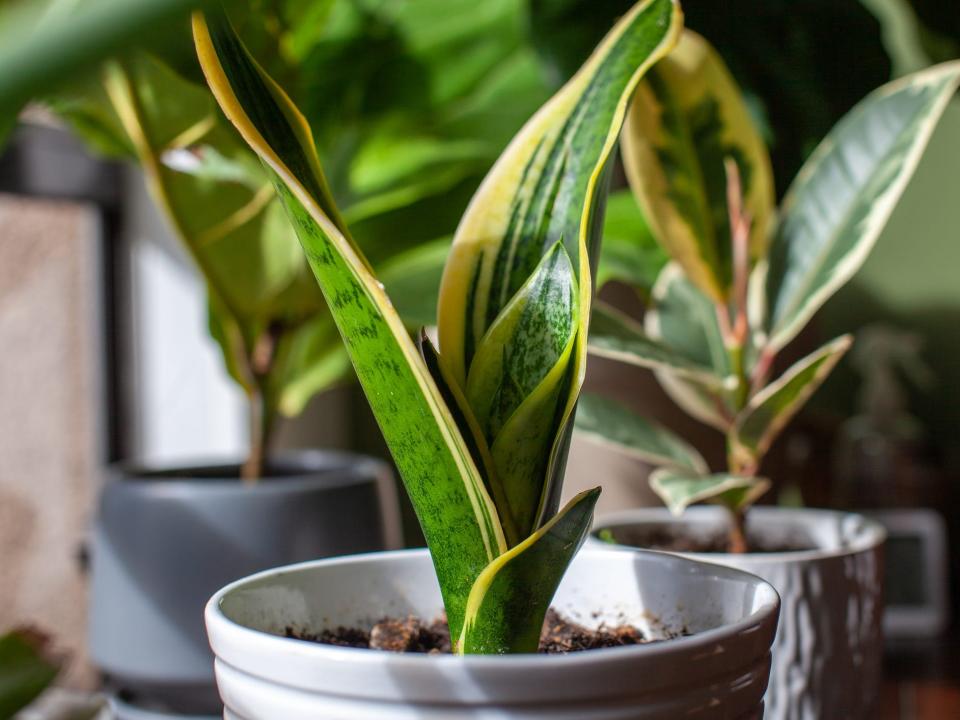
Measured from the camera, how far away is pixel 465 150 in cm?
53

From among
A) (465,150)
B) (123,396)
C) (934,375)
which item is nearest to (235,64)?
(465,150)

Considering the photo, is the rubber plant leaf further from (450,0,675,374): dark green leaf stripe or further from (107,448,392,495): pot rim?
(107,448,392,495): pot rim

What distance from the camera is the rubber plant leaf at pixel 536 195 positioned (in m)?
0.24

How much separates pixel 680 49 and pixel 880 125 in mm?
78

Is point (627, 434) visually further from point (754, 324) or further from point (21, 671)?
point (21, 671)

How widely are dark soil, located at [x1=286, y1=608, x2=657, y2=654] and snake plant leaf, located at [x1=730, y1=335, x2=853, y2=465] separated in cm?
11

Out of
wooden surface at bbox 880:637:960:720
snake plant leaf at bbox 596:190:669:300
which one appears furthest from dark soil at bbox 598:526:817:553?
wooden surface at bbox 880:637:960:720

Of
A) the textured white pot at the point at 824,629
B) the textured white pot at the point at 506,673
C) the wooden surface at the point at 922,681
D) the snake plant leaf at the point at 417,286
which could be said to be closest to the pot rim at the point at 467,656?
the textured white pot at the point at 506,673

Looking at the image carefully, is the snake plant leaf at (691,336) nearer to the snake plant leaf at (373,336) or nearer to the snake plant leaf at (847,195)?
the snake plant leaf at (847,195)

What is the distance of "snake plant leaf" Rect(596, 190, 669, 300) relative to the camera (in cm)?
43

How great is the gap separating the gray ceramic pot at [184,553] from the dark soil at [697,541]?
0.12 metres

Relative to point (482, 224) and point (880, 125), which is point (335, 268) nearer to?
point (482, 224)

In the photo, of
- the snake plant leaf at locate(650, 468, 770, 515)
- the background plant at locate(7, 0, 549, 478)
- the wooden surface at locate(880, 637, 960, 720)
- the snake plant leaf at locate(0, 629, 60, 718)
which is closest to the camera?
the snake plant leaf at locate(0, 629, 60, 718)

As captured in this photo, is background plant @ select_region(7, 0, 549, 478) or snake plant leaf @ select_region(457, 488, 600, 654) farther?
background plant @ select_region(7, 0, 549, 478)
